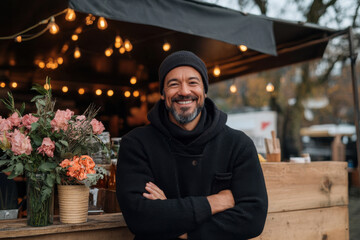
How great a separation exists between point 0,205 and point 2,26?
3.49 m

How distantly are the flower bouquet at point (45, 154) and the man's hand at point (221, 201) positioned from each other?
644 mm

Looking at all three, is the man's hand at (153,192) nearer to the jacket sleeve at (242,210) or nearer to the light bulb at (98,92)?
the jacket sleeve at (242,210)

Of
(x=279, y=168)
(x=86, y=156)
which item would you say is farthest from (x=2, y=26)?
(x=279, y=168)

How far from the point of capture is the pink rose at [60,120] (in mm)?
1986

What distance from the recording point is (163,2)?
3.17m

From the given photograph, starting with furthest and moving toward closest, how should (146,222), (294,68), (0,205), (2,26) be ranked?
1. (294,68)
2. (2,26)
3. (0,205)
4. (146,222)

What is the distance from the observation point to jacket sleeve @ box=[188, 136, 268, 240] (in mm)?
1839

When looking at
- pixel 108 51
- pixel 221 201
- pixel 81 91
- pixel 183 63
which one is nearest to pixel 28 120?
pixel 183 63

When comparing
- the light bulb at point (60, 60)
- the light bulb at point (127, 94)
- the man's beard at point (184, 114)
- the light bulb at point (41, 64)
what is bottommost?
the man's beard at point (184, 114)

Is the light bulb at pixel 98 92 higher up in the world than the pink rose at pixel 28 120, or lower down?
higher up

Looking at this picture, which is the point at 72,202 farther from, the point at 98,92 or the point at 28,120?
the point at 98,92

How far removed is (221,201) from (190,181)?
0.65ft

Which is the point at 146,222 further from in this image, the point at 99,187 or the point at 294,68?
the point at 294,68

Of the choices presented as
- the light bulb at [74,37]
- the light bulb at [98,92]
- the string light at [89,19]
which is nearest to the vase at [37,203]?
the string light at [89,19]
